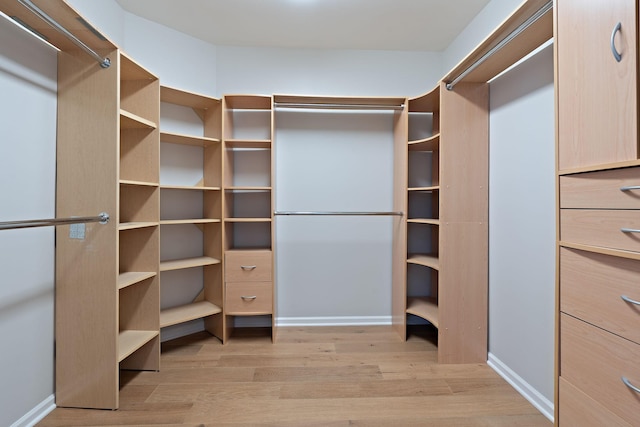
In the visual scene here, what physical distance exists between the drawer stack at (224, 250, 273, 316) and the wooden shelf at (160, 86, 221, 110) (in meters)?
1.19

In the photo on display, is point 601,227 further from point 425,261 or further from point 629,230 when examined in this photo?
point 425,261

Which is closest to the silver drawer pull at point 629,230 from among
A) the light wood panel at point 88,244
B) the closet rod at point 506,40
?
the closet rod at point 506,40

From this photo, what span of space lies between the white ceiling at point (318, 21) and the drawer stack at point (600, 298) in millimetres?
1742

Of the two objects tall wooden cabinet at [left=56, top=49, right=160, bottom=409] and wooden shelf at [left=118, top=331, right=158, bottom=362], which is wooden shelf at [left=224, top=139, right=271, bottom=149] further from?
wooden shelf at [left=118, top=331, right=158, bottom=362]

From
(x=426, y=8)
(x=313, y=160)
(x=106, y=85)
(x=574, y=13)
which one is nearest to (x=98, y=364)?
(x=106, y=85)

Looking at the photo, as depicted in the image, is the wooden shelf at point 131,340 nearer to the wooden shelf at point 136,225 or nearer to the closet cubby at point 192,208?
the closet cubby at point 192,208

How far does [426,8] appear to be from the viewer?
217cm

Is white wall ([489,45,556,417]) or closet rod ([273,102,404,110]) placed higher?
closet rod ([273,102,404,110])

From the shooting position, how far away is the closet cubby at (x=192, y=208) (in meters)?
2.38

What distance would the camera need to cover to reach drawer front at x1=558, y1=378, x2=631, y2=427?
958 millimetres

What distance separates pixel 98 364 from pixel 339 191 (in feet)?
6.68

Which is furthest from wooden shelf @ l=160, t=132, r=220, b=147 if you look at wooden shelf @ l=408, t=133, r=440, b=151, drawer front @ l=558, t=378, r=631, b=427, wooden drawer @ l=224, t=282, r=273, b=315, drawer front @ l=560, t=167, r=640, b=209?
drawer front @ l=558, t=378, r=631, b=427

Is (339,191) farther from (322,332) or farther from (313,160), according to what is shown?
(322,332)

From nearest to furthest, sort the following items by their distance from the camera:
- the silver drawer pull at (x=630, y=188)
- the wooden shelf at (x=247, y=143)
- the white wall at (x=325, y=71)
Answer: the silver drawer pull at (x=630, y=188) → the wooden shelf at (x=247, y=143) → the white wall at (x=325, y=71)
